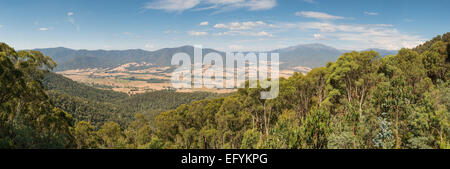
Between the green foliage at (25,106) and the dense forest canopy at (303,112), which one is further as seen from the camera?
the green foliage at (25,106)

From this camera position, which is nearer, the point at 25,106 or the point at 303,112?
the point at 25,106

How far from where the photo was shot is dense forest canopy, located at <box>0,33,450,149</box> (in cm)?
1233

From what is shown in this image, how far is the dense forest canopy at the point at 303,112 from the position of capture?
12328mm

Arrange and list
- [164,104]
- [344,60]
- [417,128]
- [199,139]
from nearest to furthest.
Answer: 1. [417,128]
2. [344,60]
3. [199,139]
4. [164,104]

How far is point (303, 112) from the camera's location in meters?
26.6

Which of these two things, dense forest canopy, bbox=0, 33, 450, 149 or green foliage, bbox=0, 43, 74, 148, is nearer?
dense forest canopy, bbox=0, 33, 450, 149

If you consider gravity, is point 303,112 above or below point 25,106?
below

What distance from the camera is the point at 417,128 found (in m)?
12.0

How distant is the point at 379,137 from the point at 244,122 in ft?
57.6

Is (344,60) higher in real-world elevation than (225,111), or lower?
higher
